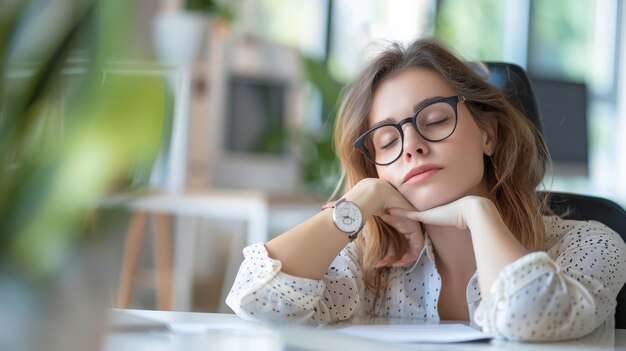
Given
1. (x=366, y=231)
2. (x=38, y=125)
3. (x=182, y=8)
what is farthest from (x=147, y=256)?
(x=38, y=125)

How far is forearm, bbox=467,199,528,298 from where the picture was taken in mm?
1056

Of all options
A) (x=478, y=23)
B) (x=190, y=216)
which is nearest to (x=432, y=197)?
(x=190, y=216)

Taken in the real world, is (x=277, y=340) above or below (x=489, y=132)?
below

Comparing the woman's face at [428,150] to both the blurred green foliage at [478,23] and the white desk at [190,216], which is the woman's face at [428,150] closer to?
the white desk at [190,216]

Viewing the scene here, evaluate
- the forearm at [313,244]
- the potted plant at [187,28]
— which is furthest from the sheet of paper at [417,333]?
the potted plant at [187,28]

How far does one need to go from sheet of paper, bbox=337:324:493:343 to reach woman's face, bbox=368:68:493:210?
27cm

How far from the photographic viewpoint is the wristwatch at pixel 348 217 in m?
1.27

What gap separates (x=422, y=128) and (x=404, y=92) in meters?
0.09

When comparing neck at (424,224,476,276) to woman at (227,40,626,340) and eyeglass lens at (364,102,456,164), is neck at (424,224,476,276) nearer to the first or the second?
woman at (227,40,626,340)

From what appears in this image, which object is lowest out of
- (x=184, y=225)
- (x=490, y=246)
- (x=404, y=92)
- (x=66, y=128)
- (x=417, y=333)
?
(x=184, y=225)

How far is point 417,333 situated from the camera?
0.98 meters

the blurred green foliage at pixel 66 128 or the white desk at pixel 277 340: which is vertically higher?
the blurred green foliage at pixel 66 128

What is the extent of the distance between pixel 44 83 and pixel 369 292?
3.95 ft

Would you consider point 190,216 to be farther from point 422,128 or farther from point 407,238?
point 422,128
